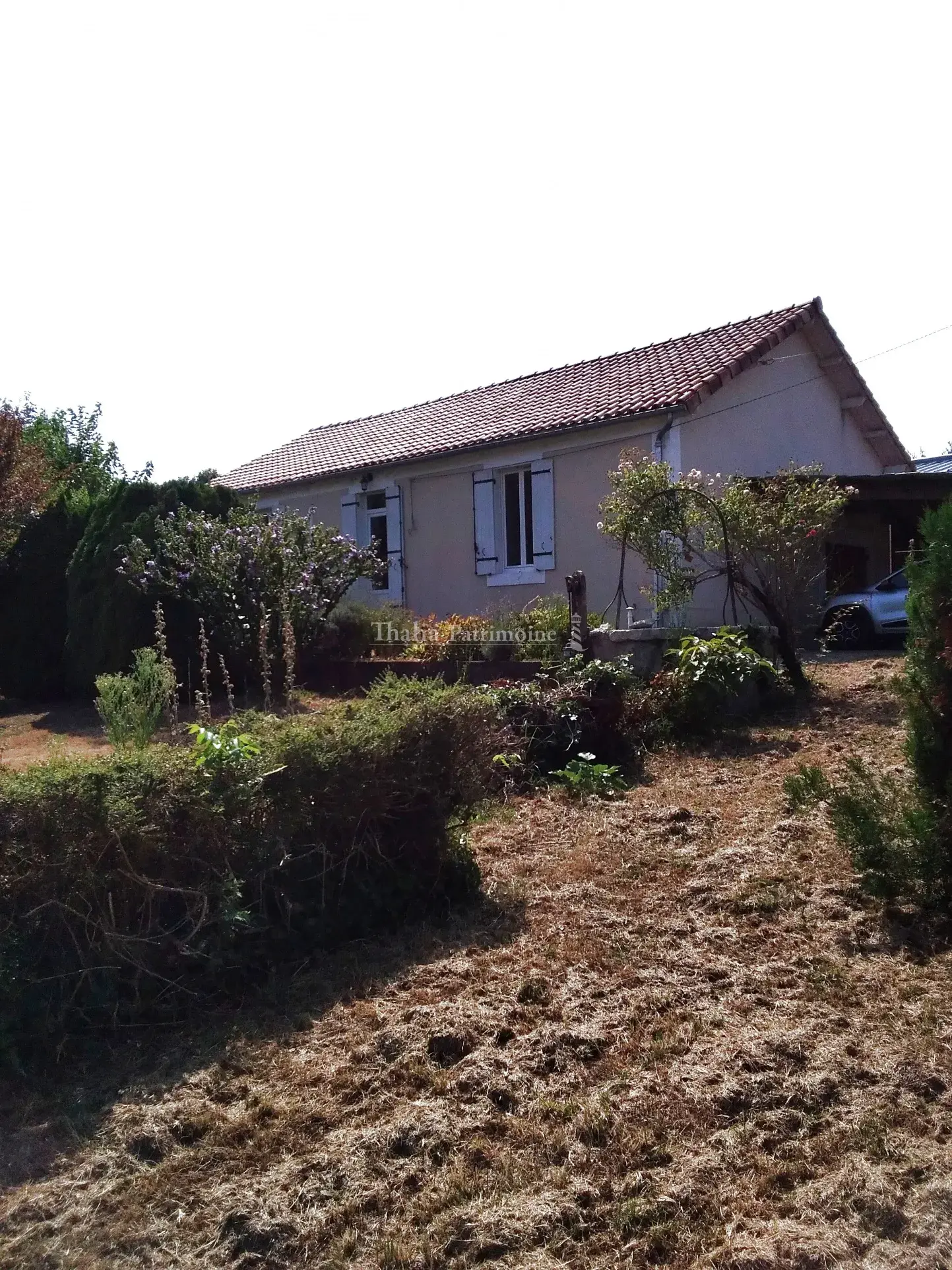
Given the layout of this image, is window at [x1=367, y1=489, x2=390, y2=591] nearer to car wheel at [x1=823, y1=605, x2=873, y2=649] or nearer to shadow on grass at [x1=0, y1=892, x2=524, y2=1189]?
car wheel at [x1=823, y1=605, x2=873, y2=649]

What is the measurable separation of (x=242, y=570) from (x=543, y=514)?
5.09 meters

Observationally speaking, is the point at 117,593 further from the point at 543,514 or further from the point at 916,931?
the point at 916,931

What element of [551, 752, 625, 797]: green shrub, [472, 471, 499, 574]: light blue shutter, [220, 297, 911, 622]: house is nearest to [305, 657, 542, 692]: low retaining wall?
[551, 752, 625, 797]: green shrub

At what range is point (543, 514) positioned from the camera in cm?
1462

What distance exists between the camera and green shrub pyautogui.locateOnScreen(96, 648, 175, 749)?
620 cm

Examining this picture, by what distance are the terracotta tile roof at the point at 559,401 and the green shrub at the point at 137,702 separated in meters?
7.89

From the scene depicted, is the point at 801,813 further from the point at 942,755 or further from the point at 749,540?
the point at 749,540

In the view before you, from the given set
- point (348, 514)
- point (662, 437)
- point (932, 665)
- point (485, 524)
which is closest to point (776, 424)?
point (662, 437)

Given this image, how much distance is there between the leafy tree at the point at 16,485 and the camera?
12859mm

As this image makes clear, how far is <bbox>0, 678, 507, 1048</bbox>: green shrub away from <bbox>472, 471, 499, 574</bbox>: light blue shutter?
10515mm

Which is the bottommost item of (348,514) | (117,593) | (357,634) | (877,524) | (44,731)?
(44,731)

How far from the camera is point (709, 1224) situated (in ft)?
8.68

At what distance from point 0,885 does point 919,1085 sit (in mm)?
2920

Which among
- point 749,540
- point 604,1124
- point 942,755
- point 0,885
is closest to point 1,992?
point 0,885
